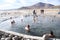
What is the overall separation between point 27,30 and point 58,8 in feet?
3.18

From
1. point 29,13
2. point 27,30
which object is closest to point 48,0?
point 29,13

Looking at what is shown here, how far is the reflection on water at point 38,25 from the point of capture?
3.88m

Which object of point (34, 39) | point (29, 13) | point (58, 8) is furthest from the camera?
point (29, 13)

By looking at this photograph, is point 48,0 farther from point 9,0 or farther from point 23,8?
point 9,0

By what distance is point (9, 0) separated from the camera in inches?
171

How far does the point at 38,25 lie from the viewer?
13.1 ft

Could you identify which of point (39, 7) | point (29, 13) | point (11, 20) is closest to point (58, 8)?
point (39, 7)

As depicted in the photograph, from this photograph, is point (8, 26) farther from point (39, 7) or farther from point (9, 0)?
point (39, 7)

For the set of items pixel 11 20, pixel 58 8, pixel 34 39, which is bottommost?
pixel 34 39

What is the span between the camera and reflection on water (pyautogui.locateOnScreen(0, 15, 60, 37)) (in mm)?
3877

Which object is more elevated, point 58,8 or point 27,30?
point 58,8

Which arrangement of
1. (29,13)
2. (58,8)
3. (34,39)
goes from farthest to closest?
(29,13)
(58,8)
(34,39)

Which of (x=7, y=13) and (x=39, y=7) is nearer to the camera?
(x=39, y=7)

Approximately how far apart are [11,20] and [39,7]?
0.86 metres
